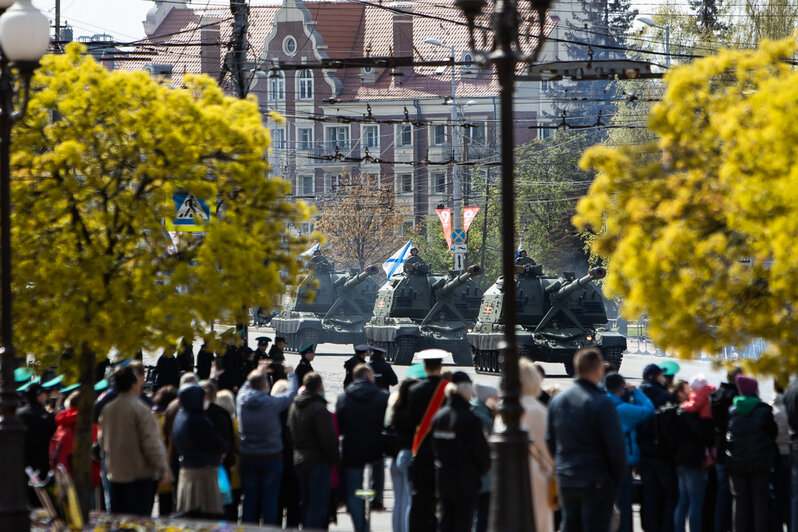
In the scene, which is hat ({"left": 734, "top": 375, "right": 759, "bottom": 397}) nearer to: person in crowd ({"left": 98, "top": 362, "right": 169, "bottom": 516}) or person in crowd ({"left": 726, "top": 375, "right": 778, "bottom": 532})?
person in crowd ({"left": 726, "top": 375, "right": 778, "bottom": 532})

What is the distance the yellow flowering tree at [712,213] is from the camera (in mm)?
7102

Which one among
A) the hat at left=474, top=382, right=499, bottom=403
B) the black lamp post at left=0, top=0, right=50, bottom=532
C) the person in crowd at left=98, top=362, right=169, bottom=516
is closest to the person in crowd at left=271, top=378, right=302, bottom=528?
the person in crowd at left=98, top=362, right=169, bottom=516

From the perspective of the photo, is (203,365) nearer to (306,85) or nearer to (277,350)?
(277,350)

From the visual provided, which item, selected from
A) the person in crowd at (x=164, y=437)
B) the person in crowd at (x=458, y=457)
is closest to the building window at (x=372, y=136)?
the person in crowd at (x=164, y=437)

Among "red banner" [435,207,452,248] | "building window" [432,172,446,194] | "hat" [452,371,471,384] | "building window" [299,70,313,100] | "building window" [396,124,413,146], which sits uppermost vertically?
"building window" [299,70,313,100]

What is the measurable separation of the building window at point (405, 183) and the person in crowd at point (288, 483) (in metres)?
57.9

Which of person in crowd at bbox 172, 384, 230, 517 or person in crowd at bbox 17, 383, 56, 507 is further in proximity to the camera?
person in crowd at bbox 17, 383, 56, 507

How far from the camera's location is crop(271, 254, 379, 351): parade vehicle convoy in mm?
42500

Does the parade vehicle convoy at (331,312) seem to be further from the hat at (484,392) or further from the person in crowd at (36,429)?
the hat at (484,392)

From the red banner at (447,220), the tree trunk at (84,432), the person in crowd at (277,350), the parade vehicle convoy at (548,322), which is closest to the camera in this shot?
the tree trunk at (84,432)

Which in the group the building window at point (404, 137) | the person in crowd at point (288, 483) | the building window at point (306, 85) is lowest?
the person in crowd at point (288, 483)

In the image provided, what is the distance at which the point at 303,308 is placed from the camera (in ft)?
144

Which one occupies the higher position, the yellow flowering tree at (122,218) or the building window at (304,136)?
the building window at (304,136)

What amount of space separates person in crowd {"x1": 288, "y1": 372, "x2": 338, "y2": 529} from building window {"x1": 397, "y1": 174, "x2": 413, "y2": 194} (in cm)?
5878
